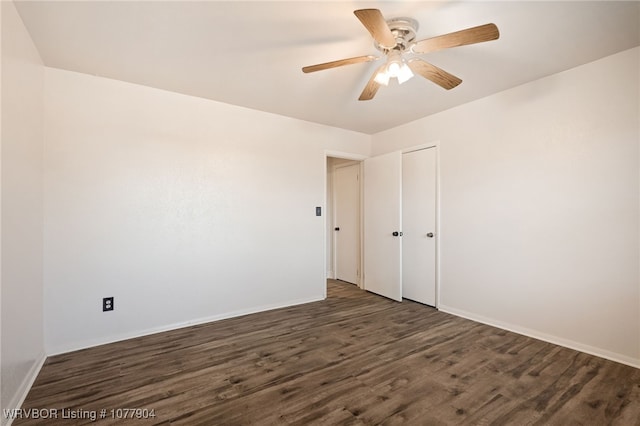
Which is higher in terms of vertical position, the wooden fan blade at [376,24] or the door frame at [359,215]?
the wooden fan blade at [376,24]

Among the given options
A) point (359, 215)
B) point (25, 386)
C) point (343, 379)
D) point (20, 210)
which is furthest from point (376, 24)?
point (359, 215)

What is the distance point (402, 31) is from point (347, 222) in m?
3.43

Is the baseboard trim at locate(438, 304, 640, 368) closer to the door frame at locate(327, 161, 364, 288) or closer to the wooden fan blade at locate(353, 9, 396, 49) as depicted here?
the door frame at locate(327, 161, 364, 288)

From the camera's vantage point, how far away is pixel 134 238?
275 centimetres

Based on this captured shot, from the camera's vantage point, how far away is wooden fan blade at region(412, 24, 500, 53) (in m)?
1.52

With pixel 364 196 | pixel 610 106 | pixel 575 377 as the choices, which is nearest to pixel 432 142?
pixel 364 196

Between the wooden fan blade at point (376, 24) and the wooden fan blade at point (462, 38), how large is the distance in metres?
0.21

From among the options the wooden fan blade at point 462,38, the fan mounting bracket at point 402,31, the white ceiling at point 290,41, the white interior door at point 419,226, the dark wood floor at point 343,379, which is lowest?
the dark wood floor at point 343,379

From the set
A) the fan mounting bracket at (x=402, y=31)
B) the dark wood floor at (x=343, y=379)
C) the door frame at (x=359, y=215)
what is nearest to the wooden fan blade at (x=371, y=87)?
the fan mounting bracket at (x=402, y=31)

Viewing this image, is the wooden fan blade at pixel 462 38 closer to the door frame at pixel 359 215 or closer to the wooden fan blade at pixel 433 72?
the wooden fan blade at pixel 433 72

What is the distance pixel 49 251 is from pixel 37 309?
0.47 metres

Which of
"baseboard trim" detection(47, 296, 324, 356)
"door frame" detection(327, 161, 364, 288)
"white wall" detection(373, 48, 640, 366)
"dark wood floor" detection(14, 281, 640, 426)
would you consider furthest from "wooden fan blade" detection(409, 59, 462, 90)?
"baseboard trim" detection(47, 296, 324, 356)

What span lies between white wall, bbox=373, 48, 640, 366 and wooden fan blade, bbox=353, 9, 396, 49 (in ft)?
6.24

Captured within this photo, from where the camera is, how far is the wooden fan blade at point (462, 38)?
1.52 m
